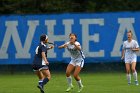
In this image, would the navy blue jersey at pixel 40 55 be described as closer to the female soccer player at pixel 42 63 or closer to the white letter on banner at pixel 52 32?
the female soccer player at pixel 42 63

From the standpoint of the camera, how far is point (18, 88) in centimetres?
2322

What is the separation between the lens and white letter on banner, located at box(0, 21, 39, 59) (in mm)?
33656

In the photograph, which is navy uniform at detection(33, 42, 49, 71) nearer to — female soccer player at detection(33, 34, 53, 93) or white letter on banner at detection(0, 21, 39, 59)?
female soccer player at detection(33, 34, 53, 93)

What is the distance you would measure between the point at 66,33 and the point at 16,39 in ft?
10.1

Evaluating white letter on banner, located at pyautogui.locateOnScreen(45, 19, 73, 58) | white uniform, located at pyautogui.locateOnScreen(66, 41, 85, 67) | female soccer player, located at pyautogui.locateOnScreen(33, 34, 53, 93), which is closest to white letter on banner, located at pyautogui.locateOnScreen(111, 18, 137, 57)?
white letter on banner, located at pyautogui.locateOnScreen(45, 19, 73, 58)

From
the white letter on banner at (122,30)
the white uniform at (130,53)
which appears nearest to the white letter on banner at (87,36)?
the white letter on banner at (122,30)

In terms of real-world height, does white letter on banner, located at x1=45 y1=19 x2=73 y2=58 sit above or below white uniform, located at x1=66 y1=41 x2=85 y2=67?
below

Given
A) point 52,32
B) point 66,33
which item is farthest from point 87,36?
point 52,32

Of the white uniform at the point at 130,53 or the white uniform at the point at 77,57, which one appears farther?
the white uniform at the point at 130,53

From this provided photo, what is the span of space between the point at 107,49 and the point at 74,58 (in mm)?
11535

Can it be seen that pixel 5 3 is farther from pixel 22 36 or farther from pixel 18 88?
pixel 18 88

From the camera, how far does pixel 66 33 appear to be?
33562 millimetres

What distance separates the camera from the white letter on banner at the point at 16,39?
33656mm

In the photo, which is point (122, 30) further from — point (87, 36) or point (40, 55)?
point (40, 55)
